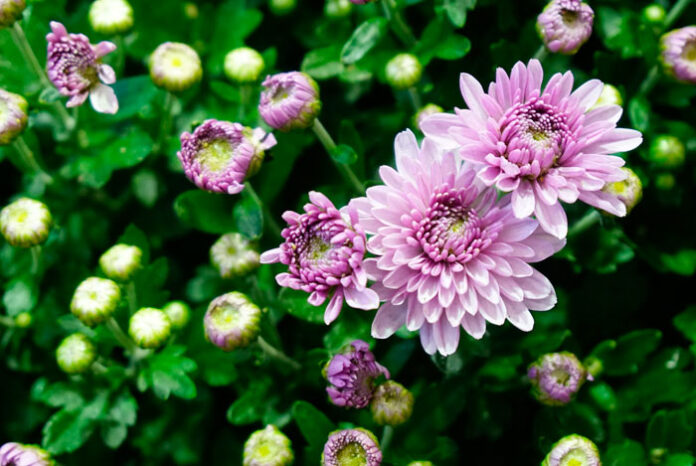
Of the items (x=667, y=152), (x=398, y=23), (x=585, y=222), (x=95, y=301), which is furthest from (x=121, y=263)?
(x=667, y=152)

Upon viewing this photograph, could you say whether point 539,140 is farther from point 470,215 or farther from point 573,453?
point 573,453

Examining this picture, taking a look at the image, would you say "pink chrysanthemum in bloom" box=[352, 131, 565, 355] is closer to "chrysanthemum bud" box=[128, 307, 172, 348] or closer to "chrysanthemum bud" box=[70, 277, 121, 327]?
"chrysanthemum bud" box=[128, 307, 172, 348]

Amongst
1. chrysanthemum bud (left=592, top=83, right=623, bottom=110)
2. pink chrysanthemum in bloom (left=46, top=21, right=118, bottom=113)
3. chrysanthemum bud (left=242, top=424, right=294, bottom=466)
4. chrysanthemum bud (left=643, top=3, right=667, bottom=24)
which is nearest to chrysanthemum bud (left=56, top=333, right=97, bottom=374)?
chrysanthemum bud (left=242, top=424, right=294, bottom=466)

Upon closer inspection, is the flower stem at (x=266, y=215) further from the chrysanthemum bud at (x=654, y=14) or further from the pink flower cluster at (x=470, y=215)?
the chrysanthemum bud at (x=654, y=14)

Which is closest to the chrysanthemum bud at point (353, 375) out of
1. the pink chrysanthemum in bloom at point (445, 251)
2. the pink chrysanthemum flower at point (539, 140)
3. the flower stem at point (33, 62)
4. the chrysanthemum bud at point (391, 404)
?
the chrysanthemum bud at point (391, 404)

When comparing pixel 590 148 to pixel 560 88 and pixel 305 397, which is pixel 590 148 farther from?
pixel 305 397

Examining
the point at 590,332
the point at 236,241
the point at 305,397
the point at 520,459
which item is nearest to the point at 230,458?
the point at 305,397
